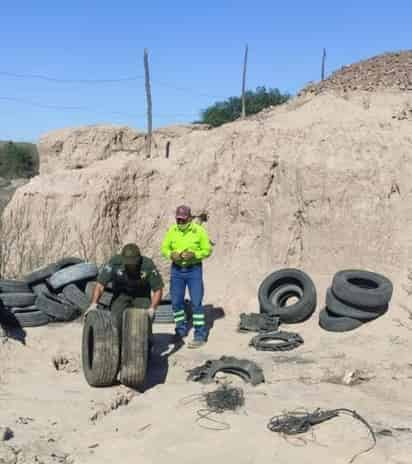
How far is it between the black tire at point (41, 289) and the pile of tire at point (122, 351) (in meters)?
3.22

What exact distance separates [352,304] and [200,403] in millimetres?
3990

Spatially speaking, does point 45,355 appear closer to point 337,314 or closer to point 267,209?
point 337,314

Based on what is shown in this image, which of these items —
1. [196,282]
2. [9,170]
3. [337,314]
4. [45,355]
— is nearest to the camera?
[45,355]

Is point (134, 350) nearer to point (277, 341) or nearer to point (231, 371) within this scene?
point (231, 371)

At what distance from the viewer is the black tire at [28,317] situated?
9.94 m

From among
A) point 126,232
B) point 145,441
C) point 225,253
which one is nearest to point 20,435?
point 145,441

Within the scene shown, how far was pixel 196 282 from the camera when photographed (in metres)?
9.58

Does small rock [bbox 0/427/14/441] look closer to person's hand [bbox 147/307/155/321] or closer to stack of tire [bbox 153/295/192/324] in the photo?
person's hand [bbox 147/307/155/321]

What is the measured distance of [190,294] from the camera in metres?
9.69

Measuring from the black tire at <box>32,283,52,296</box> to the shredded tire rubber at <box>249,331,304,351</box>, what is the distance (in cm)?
337

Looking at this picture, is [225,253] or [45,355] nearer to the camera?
[45,355]

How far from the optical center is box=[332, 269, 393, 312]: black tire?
10172 mm

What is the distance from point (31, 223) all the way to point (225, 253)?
4262 mm

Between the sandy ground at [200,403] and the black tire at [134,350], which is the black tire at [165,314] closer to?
the sandy ground at [200,403]
